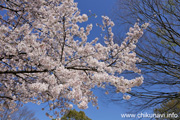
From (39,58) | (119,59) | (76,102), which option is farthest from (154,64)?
(39,58)

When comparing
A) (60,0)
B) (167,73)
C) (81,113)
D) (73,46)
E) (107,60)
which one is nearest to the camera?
(107,60)

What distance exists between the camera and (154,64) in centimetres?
672

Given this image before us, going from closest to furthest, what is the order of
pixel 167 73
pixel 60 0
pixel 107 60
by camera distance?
pixel 107 60 → pixel 60 0 → pixel 167 73

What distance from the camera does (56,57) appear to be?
15.6 ft

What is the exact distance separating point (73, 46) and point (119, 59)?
1.84 meters

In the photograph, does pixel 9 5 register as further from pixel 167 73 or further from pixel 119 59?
pixel 167 73

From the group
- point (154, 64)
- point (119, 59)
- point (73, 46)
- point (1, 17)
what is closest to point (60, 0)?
point (73, 46)

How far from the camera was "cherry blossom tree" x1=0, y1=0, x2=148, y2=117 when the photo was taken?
3.44 metres

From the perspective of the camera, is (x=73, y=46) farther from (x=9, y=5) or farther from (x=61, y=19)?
(x=9, y=5)

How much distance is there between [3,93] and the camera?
18.4ft

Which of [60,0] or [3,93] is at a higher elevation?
[60,0]

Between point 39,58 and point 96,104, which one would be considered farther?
point 96,104

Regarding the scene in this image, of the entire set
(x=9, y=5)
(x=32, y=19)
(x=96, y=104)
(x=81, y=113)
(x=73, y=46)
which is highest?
(x=9, y=5)

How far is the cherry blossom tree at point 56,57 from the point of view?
3.44 metres
